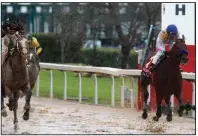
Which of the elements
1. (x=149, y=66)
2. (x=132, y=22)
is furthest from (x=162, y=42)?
(x=132, y=22)

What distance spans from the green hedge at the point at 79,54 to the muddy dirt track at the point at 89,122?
7.37m

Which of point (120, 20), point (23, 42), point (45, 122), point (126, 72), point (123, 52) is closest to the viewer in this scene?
point (23, 42)

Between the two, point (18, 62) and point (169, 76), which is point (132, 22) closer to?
point (169, 76)

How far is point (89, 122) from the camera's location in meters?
11.0

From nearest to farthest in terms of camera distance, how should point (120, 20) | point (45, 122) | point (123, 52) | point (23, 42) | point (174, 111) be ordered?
point (23, 42)
point (45, 122)
point (174, 111)
point (123, 52)
point (120, 20)

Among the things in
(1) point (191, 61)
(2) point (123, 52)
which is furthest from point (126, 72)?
(2) point (123, 52)

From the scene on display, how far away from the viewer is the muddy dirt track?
9633 mm

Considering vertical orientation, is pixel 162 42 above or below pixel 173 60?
above

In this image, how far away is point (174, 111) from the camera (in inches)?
482

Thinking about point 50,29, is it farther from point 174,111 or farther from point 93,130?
point 93,130

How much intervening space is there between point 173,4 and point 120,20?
11.1 m

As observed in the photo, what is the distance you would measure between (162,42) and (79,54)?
41.5 ft

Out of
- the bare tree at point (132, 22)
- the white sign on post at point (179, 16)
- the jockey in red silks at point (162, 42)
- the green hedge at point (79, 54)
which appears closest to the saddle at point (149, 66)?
the jockey in red silks at point (162, 42)

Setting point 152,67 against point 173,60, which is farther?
point 152,67
